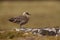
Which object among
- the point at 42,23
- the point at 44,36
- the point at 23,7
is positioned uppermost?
the point at 23,7

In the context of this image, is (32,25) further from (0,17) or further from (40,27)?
(0,17)

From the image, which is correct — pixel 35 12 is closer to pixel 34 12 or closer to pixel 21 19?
pixel 34 12

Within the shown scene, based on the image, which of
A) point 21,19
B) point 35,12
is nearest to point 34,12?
point 35,12

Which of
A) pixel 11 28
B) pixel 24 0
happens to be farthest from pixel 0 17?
pixel 24 0

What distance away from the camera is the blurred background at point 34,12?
1853 millimetres

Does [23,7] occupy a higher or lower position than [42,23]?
higher

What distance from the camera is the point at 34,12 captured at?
1.88 m

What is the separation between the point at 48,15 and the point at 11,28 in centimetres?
37

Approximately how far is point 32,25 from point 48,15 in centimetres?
18

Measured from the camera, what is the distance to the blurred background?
185 cm

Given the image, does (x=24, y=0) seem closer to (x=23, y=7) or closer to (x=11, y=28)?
(x=23, y=7)

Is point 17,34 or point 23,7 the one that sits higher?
point 23,7

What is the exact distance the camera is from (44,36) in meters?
1.83

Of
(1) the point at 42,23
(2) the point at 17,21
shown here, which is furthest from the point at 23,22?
(1) the point at 42,23
